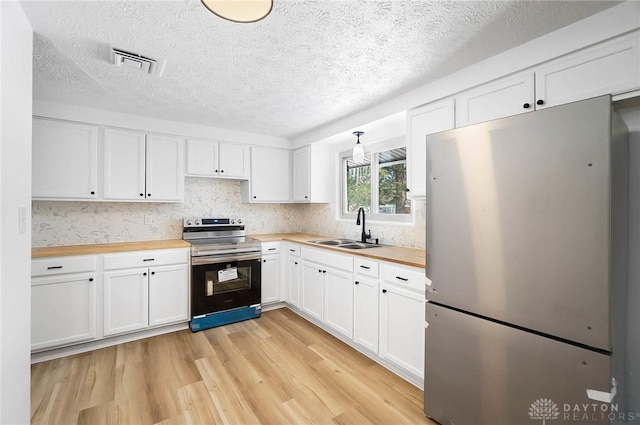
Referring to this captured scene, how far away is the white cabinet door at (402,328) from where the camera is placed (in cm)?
198

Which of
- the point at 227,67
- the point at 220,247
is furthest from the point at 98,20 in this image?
the point at 220,247

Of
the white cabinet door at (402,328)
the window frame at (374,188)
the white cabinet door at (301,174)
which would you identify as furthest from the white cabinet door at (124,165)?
the white cabinet door at (402,328)

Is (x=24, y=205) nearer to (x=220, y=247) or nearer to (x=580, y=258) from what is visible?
(x=220, y=247)

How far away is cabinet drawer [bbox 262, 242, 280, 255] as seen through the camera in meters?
3.49

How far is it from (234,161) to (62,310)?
2197 mm

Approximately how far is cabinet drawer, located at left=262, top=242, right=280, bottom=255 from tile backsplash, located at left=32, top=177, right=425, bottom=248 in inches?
25.4

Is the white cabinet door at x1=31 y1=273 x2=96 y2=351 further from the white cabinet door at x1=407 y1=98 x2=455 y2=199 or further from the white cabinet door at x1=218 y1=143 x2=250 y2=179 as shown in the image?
the white cabinet door at x1=407 y1=98 x2=455 y2=199

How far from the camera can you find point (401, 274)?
210 centimetres

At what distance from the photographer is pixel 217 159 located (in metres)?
3.50

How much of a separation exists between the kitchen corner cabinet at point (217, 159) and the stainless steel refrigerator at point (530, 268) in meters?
2.62

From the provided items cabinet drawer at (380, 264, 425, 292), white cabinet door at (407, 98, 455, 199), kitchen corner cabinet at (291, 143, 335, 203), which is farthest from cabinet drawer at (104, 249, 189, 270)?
white cabinet door at (407, 98, 455, 199)

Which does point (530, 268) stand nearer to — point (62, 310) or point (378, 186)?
point (378, 186)

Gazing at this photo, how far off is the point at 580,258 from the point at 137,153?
3.60 metres

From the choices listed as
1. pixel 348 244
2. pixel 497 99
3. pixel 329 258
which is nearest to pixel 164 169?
pixel 329 258
